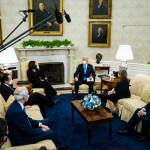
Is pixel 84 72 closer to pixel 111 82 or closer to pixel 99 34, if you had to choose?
pixel 111 82

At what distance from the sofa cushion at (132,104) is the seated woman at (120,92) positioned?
23cm

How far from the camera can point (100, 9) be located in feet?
27.4

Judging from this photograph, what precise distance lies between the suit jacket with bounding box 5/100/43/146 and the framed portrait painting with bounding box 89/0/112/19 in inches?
235

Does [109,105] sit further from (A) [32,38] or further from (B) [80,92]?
(A) [32,38]

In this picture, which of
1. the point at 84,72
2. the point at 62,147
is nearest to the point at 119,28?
the point at 84,72

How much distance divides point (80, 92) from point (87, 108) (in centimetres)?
288

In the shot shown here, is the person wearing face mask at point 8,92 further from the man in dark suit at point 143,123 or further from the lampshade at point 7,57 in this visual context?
the man in dark suit at point 143,123

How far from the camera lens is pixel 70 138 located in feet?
15.0

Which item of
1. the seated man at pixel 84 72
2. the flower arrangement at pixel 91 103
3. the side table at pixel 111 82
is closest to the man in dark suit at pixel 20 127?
the flower arrangement at pixel 91 103

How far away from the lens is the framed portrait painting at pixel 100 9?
829 centimetres

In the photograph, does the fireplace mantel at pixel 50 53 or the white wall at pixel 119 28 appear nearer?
the fireplace mantel at pixel 50 53

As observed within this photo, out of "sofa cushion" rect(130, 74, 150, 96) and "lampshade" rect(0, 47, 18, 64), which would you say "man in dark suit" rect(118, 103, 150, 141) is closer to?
"sofa cushion" rect(130, 74, 150, 96)

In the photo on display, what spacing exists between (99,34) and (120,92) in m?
3.62

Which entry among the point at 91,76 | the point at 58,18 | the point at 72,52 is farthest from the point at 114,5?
the point at 58,18
